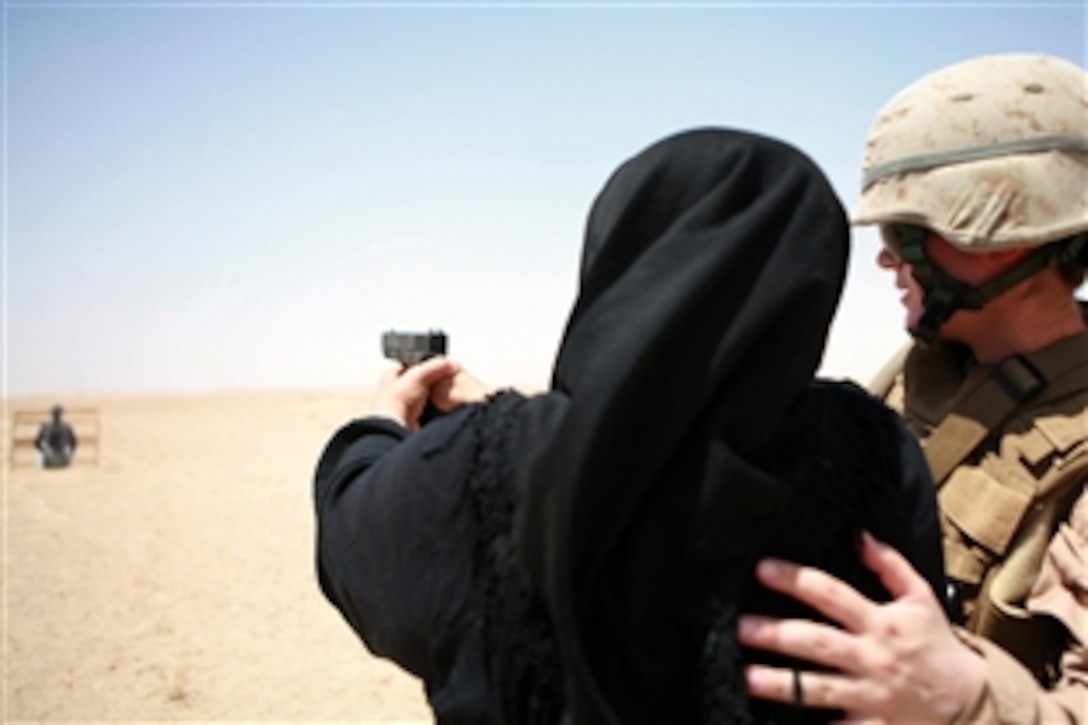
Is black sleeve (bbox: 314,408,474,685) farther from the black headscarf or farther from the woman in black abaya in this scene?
the black headscarf

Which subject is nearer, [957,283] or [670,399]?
[670,399]

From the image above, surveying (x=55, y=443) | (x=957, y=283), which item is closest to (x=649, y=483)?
(x=957, y=283)

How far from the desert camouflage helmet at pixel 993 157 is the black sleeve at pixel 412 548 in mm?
1432

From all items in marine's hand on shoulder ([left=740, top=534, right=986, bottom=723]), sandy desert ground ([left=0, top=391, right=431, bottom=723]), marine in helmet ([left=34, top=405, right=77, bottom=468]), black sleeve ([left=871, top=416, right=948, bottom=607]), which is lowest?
marine in helmet ([left=34, top=405, right=77, bottom=468])

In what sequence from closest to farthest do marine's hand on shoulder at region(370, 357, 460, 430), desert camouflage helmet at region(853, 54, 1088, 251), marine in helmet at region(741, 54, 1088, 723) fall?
marine's hand on shoulder at region(370, 357, 460, 430) < marine in helmet at region(741, 54, 1088, 723) < desert camouflage helmet at region(853, 54, 1088, 251)

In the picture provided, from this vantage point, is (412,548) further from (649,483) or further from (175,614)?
(175,614)

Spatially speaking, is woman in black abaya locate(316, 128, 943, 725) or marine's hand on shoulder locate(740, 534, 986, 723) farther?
marine's hand on shoulder locate(740, 534, 986, 723)

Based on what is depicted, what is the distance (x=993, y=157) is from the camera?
241 cm

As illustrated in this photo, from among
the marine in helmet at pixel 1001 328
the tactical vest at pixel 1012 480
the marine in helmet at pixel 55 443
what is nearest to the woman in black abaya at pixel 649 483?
the marine in helmet at pixel 1001 328

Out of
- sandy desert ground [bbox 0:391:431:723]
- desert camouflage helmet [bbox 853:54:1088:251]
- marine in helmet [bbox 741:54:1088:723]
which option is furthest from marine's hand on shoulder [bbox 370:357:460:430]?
sandy desert ground [bbox 0:391:431:723]

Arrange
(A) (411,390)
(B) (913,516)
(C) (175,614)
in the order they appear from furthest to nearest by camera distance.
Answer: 1. (C) (175,614)
2. (A) (411,390)
3. (B) (913,516)

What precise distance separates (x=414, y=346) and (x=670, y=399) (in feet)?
3.08

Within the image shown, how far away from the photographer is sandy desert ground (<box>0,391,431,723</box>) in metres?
8.73

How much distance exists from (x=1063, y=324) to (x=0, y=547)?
15.8 m
